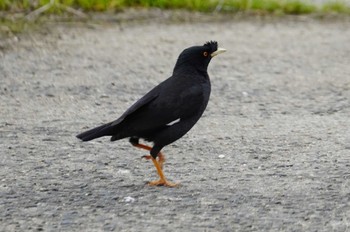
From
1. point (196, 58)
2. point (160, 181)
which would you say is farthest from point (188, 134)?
point (160, 181)

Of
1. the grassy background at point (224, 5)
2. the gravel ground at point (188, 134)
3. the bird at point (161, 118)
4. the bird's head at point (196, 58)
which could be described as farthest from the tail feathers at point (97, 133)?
the grassy background at point (224, 5)

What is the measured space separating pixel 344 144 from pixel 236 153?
2.22 feet

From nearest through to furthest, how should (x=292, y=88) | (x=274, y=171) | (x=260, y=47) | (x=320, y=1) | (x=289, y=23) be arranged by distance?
(x=274, y=171) → (x=292, y=88) → (x=260, y=47) → (x=289, y=23) → (x=320, y=1)

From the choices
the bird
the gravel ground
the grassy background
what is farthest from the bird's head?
the grassy background

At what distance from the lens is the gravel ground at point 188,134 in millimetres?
4477

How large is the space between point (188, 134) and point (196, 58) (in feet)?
3.11

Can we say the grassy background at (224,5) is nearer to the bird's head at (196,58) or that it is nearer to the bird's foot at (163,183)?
the bird's head at (196,58)

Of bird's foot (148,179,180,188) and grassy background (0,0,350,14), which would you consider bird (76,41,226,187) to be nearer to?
bird's foot (148,179,180,188)

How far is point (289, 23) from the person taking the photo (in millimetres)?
9750

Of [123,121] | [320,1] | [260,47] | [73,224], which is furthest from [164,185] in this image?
[320,1]

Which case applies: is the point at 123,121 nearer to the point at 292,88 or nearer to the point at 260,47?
the point at 292,88

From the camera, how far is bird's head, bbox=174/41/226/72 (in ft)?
17.1

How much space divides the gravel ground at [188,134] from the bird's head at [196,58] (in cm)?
56

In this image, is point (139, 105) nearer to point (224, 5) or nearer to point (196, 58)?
point (196, 58)
